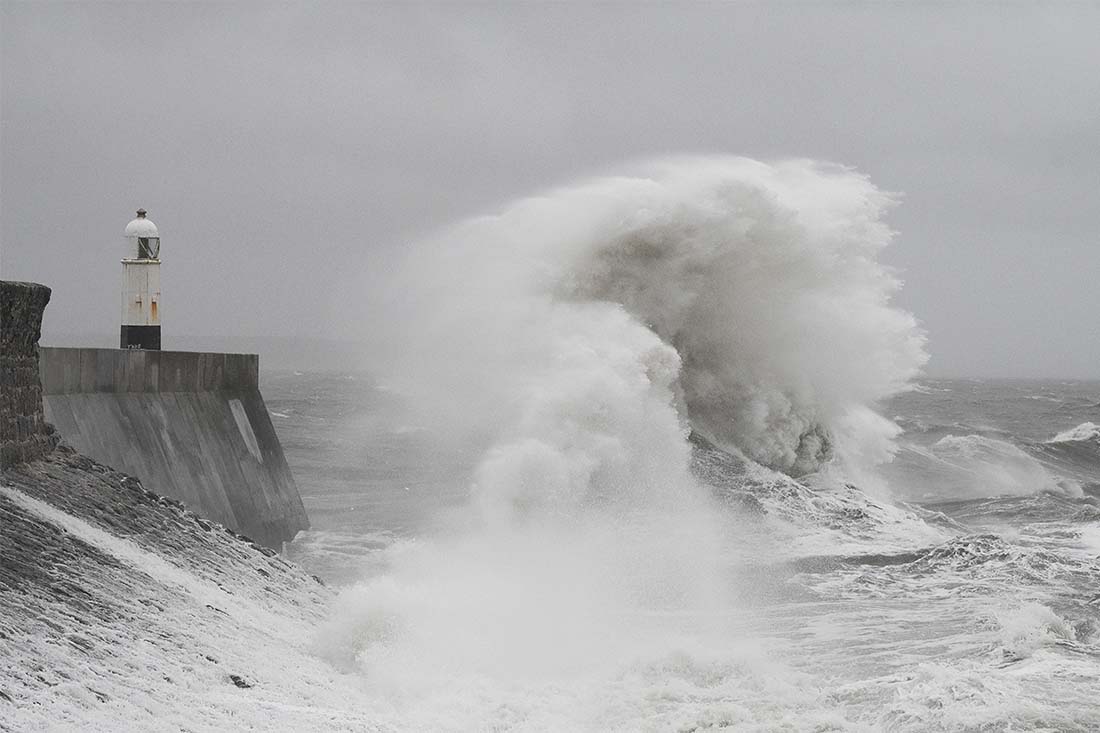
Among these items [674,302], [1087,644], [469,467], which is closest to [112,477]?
[1087,644]

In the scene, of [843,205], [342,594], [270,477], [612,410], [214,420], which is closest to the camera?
[342,594]

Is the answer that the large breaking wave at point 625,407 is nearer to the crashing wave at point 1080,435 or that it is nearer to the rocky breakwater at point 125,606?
the rocky breakwater at point 125,606

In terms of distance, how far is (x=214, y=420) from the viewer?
9.63 metres

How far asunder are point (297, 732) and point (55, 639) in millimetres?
Answer: 944

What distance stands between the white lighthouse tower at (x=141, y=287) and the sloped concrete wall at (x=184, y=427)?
0.74 m

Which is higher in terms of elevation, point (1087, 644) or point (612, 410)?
point (612, 410)

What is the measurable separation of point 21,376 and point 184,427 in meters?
2.51

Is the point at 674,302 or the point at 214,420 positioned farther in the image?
the point at 674,302

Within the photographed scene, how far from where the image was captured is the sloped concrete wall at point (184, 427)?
763cm

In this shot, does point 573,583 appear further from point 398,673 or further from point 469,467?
point 469,467

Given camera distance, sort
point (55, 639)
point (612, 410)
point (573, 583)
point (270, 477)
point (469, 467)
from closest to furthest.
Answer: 1. point (55, 639)
2. point (573, 583)
3. point (270, 477)
4. point (612, 410)
5. point (469, 467)

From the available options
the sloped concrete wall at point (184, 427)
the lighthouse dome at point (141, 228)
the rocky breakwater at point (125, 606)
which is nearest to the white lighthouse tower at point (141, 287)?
the lighthouse dome at point (141, 228)

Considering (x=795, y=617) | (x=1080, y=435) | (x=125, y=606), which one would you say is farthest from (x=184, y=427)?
(x=1080, y=435)

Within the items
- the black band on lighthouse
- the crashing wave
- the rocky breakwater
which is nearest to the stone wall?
the rocky breakwater
